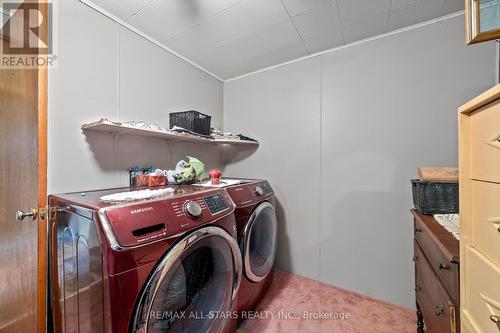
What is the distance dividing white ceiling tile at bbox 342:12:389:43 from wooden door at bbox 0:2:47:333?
186cm

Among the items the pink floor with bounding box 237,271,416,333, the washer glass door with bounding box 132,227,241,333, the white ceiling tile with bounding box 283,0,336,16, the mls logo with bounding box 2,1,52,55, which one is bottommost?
the pink floor with bounding box 237,271,416,333

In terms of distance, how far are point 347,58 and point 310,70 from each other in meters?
0.33

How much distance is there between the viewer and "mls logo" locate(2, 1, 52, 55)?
0.85m

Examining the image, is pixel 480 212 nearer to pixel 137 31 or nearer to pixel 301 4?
pixel 301 4

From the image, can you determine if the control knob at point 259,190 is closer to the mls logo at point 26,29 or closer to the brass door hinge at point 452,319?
the brass door hinge at point 452,319

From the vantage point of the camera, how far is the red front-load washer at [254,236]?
137 cm

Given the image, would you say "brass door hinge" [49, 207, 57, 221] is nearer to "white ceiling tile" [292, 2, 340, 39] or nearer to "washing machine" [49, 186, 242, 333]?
"washing machine" [49, 186, 242, 333]

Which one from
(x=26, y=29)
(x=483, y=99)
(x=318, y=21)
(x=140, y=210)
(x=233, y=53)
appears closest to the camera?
(x=483, y=99)

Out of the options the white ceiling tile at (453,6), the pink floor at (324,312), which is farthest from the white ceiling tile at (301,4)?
the pink floor at (324,312)

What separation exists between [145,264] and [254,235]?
0.96m

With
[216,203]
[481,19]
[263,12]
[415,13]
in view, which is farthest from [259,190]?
[415,13]

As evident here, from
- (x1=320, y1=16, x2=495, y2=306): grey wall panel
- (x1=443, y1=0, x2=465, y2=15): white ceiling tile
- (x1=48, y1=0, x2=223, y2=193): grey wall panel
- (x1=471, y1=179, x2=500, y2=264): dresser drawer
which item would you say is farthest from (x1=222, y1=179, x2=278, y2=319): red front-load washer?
(x1=443, y1=0, x2=465, y2=15): white ceiling tile

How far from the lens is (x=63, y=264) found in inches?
Answer: 39.4

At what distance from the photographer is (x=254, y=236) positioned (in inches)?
62.8
